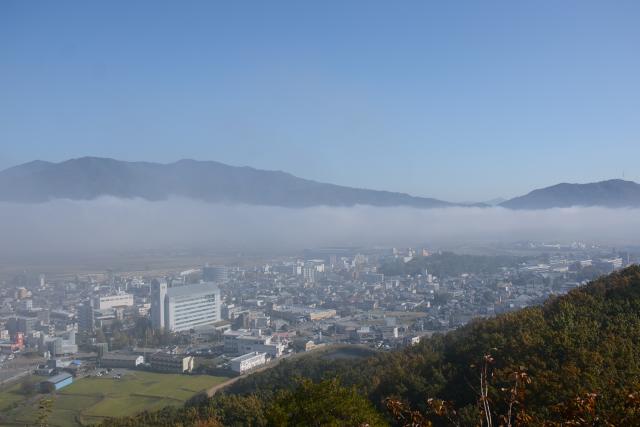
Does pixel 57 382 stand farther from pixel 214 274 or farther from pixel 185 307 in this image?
pixel 214 274

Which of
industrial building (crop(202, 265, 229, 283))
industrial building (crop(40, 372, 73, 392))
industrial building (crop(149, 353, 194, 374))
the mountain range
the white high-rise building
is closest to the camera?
industrial building (crop(40, 372, 73, 392))

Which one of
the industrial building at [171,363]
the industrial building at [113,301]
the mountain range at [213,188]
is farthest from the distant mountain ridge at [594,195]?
the industrial building at [171,363]

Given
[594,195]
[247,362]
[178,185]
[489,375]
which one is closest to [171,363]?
[247,362]

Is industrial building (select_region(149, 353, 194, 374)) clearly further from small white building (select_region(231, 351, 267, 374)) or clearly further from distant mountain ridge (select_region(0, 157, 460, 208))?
distant mountain ridge (select_region(0, 157, 460, 208))

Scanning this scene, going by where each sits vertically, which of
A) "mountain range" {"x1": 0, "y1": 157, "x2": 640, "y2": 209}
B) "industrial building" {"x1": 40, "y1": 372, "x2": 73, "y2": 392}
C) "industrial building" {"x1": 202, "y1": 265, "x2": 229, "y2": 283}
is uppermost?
"mountain range" {"x1": 0, "y1": 157, "x2": 640, "y2": 209}

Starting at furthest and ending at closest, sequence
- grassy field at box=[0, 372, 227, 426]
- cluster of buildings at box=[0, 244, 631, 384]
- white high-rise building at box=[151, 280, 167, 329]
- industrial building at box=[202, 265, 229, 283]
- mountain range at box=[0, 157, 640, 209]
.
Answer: mountain range at box=[0, 157, 640, 209], industrial building at box=[202, 265, 229, 283], white high-rise building at box=[151, 280, 167, 329], cluster of buildings at box=[0, 244, 631, 384], grassy field at box=[0, 372, 227, 426]

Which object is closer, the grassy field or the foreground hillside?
the foreground hillside

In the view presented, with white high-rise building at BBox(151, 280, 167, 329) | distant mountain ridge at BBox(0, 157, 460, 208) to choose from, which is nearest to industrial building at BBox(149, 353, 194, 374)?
white high-rise building at BBox(151, 280, 167, 329)
